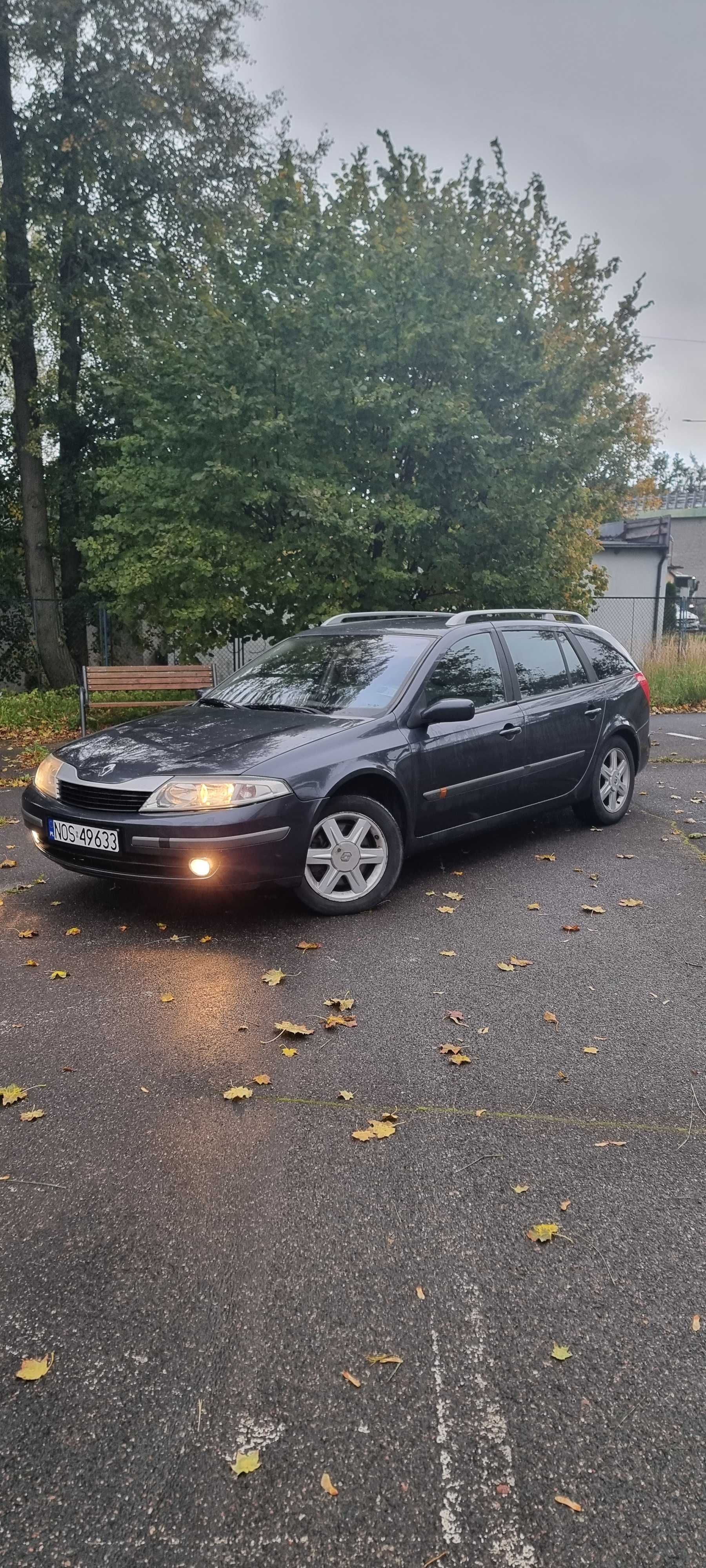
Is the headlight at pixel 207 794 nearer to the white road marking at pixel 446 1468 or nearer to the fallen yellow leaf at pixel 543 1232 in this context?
the fallen yellow leaf at pixel 543 1232

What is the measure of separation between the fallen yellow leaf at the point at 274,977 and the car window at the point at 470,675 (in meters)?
1.96

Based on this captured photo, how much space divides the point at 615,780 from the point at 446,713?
2.45 meters

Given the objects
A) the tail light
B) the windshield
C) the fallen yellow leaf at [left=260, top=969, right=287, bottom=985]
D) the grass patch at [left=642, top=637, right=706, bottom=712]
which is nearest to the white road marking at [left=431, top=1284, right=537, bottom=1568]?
the fallen yellow leaf at [left=260, top=969, right=287, bottom=985]

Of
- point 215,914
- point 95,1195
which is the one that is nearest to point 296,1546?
point 95,1195

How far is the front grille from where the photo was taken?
4758mm

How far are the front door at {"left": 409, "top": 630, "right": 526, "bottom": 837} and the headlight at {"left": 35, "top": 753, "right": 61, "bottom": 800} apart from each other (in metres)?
1.89

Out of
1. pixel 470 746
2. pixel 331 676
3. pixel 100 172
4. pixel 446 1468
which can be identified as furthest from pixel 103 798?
pixel 100 172

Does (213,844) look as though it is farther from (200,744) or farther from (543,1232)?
(543,1232)

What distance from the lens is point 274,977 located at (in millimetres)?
4336

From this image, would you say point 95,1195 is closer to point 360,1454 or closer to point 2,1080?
point 2,1080

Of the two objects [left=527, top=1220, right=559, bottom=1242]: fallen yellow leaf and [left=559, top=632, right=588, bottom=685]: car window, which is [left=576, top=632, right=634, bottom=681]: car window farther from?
[left=527, top=1220, right=559, bottom=1242]: fallen yellow leaf

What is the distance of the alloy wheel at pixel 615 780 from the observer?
729cm

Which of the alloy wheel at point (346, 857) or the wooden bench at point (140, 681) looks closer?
the alloy wheel at point (346, 857)

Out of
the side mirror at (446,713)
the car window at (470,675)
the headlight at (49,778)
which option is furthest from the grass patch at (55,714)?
the side mirror at (446,713)
